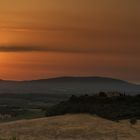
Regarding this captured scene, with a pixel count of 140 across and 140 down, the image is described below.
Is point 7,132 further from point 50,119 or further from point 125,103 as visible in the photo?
point 125,103

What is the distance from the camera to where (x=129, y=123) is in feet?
80.7

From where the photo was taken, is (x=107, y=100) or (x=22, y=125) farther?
(x=107, y=100)

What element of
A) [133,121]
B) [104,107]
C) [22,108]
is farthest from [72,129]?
[22,108]

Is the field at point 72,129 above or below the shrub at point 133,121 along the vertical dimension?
below

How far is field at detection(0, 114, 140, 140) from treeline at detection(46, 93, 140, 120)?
0.97m

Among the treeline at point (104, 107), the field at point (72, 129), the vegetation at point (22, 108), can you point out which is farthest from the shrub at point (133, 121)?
the vegetation at point (22, 108)

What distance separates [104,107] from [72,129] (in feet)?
14.0

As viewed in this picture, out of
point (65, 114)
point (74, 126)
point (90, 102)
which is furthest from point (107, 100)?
point (74, 126)

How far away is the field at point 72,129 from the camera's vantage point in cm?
2248

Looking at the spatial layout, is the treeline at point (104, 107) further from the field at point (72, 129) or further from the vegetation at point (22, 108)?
the vegetation at point (22, 108)

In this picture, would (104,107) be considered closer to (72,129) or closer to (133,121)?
(133,121)

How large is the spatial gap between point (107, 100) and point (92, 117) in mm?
3282

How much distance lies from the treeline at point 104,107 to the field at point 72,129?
0.97m

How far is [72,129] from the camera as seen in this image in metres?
23.5
